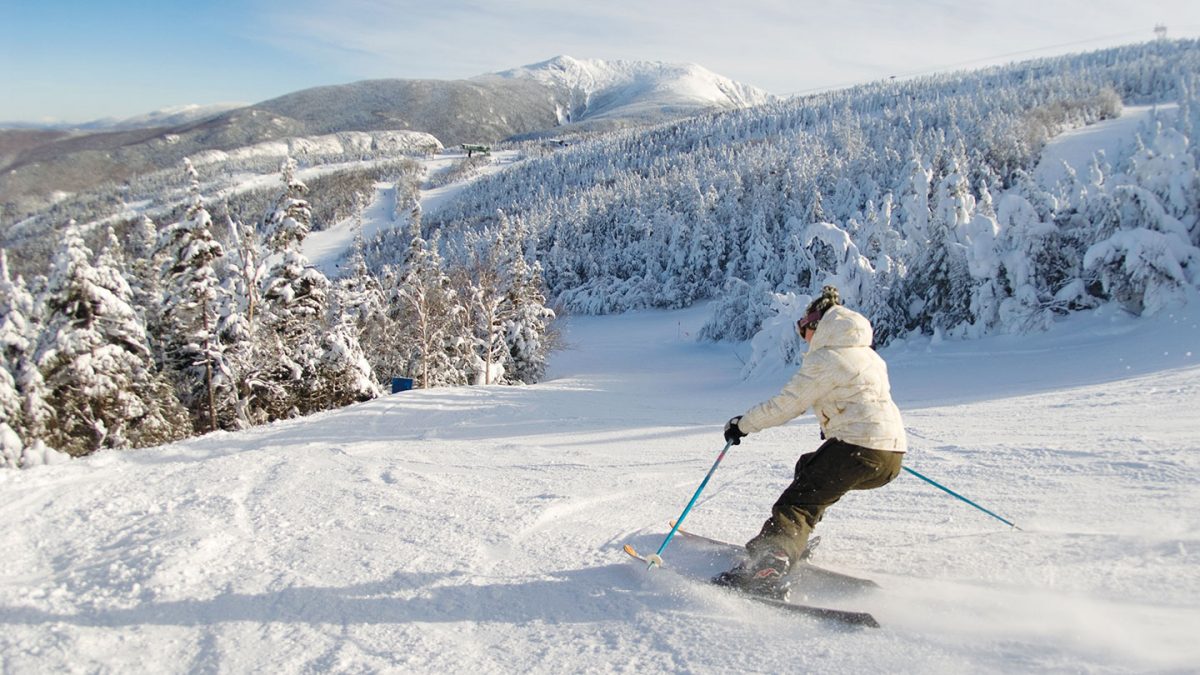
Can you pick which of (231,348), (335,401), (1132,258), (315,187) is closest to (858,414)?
(1132,258)

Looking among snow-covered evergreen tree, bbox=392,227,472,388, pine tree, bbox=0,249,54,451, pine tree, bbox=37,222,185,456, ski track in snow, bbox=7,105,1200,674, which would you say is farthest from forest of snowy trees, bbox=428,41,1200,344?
pine tree, bbox=0,249,54,451

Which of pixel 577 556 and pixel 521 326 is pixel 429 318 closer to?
pixel 521 326

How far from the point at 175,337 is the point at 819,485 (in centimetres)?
2138

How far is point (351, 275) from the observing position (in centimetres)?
3059

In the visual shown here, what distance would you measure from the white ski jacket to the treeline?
9.82 m

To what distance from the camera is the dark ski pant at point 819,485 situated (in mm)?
3521

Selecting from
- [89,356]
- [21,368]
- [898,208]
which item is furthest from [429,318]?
[898,208]

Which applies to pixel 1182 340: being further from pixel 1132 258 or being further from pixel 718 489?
pixel 718 489

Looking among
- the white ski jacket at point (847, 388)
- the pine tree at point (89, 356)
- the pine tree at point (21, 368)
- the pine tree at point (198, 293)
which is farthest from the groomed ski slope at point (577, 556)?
the pine tree at point (198, 293)

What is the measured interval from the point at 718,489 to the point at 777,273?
169 ft

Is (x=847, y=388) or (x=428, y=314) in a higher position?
(x=847, y=388)

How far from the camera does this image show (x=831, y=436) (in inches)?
142

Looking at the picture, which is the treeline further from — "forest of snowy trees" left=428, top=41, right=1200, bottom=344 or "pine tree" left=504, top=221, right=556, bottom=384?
"forest of snowy trees" left=428, top=41, right=1200, bottom=344

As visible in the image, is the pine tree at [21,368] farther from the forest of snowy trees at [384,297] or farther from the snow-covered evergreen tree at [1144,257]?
the snow-covered evergreen tree at [1144,257]
